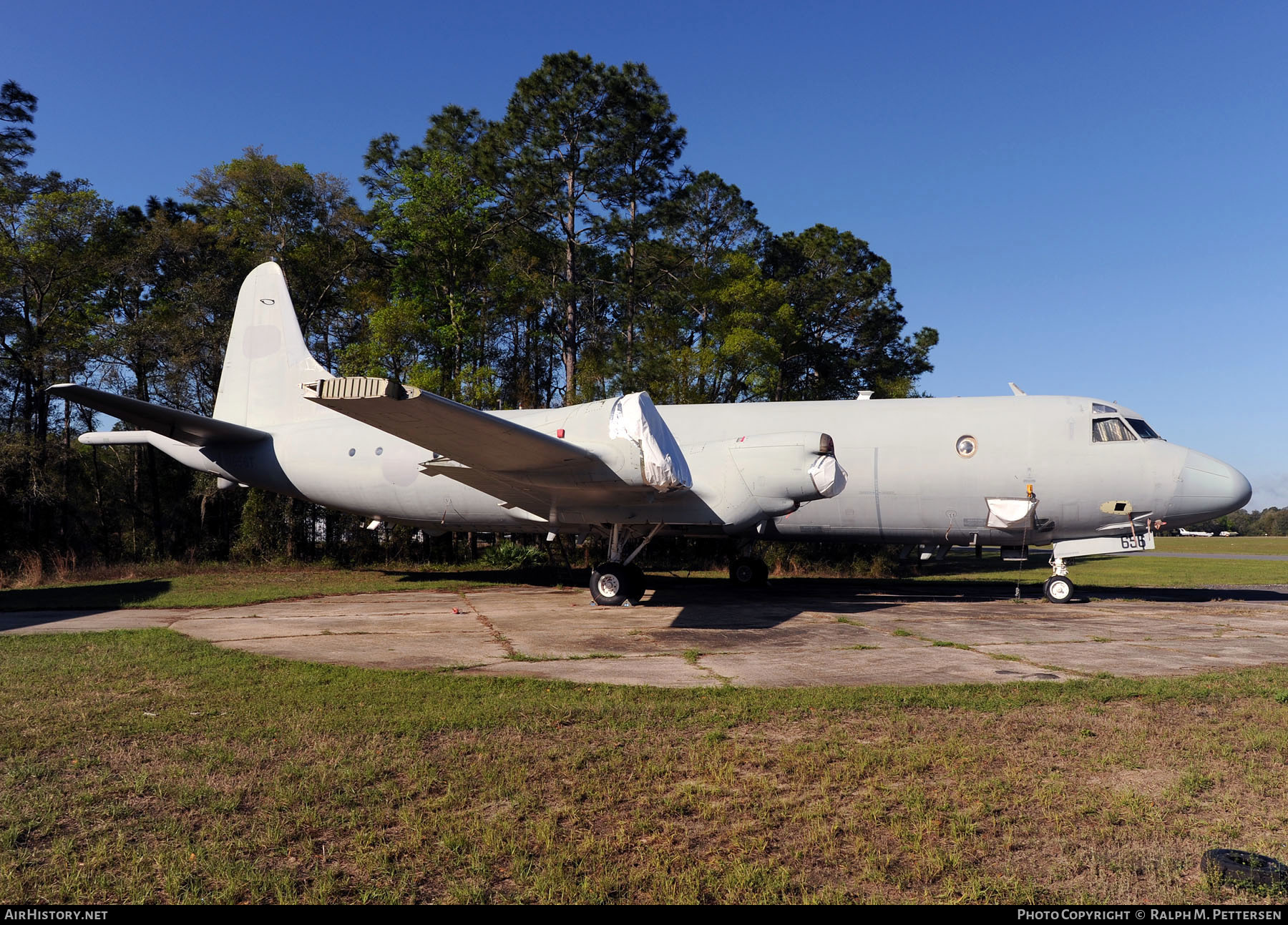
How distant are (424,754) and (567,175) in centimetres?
3153

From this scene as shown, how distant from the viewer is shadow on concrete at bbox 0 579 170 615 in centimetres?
1364

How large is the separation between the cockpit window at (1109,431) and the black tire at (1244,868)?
13277 millimetres

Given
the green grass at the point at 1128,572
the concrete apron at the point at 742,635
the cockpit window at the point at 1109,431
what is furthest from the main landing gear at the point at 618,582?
the green grass at the point at 1128,572

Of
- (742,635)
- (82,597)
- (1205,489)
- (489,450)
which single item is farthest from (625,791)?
(82,597)

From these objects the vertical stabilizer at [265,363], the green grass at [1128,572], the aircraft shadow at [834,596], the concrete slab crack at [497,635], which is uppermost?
the vertical stabilizer at [265,363]

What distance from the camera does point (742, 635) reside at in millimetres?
10945

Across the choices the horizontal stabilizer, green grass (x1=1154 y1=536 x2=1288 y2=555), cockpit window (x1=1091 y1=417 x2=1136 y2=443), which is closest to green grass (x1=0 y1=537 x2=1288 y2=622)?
the horizontal stabilizer

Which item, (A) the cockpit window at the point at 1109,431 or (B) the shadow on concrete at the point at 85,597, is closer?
(B) the shadow on concrete at the point at 85,597

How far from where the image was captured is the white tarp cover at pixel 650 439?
42.5 ft

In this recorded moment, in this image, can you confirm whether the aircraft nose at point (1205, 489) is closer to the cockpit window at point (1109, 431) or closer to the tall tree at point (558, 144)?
the cockpit window at point (1109, 431)

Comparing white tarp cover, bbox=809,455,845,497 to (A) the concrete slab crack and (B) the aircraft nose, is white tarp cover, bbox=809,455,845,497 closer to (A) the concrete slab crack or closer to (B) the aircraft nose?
(A) the concrete slab crack

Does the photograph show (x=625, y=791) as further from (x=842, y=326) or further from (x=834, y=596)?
(x=842, y=326)

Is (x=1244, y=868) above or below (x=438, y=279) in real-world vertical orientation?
below

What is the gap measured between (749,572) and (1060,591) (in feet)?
22.5
